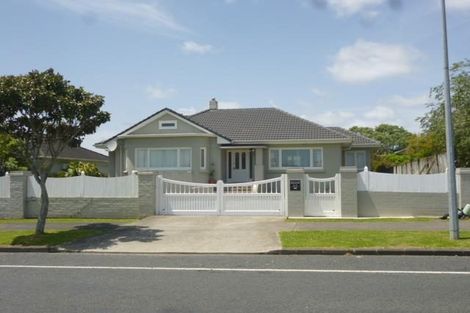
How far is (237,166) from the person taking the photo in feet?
94.3

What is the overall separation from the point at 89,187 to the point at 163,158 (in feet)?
28.1

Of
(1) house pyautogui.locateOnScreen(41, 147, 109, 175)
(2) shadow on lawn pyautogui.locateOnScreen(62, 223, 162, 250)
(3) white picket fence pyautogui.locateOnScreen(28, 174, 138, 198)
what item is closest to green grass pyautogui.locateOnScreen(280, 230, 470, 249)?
(2) shadow on lawn pyautogui.locateOnScreen(62, 223, 162, 250)

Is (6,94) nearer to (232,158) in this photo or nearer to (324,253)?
(324,253)

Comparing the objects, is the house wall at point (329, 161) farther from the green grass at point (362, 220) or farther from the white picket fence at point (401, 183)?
the green grass at point (362, 220)

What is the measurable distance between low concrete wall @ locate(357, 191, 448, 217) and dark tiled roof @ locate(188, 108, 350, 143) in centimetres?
824

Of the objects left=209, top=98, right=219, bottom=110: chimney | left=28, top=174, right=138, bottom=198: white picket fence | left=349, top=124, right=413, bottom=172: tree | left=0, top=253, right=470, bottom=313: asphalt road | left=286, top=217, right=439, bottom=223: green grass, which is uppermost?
left=349, top=124, right=413, bottom=172: tree

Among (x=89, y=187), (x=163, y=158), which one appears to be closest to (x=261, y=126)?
(x=163, y=158)

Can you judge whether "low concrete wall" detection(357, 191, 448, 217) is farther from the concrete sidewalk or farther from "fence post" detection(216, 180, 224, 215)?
"fence post" detection(216, 180, 224, 215)

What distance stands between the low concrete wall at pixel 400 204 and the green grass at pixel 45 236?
352 inches

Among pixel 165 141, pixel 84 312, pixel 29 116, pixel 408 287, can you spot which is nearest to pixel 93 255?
pixel 29 116

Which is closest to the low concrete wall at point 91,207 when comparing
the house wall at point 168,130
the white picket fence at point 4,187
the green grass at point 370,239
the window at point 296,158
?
the white picket fence at point 4,187

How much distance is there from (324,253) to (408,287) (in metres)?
3.61

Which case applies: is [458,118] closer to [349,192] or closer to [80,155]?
[349,192]

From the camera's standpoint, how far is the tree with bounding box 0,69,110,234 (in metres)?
13.9
